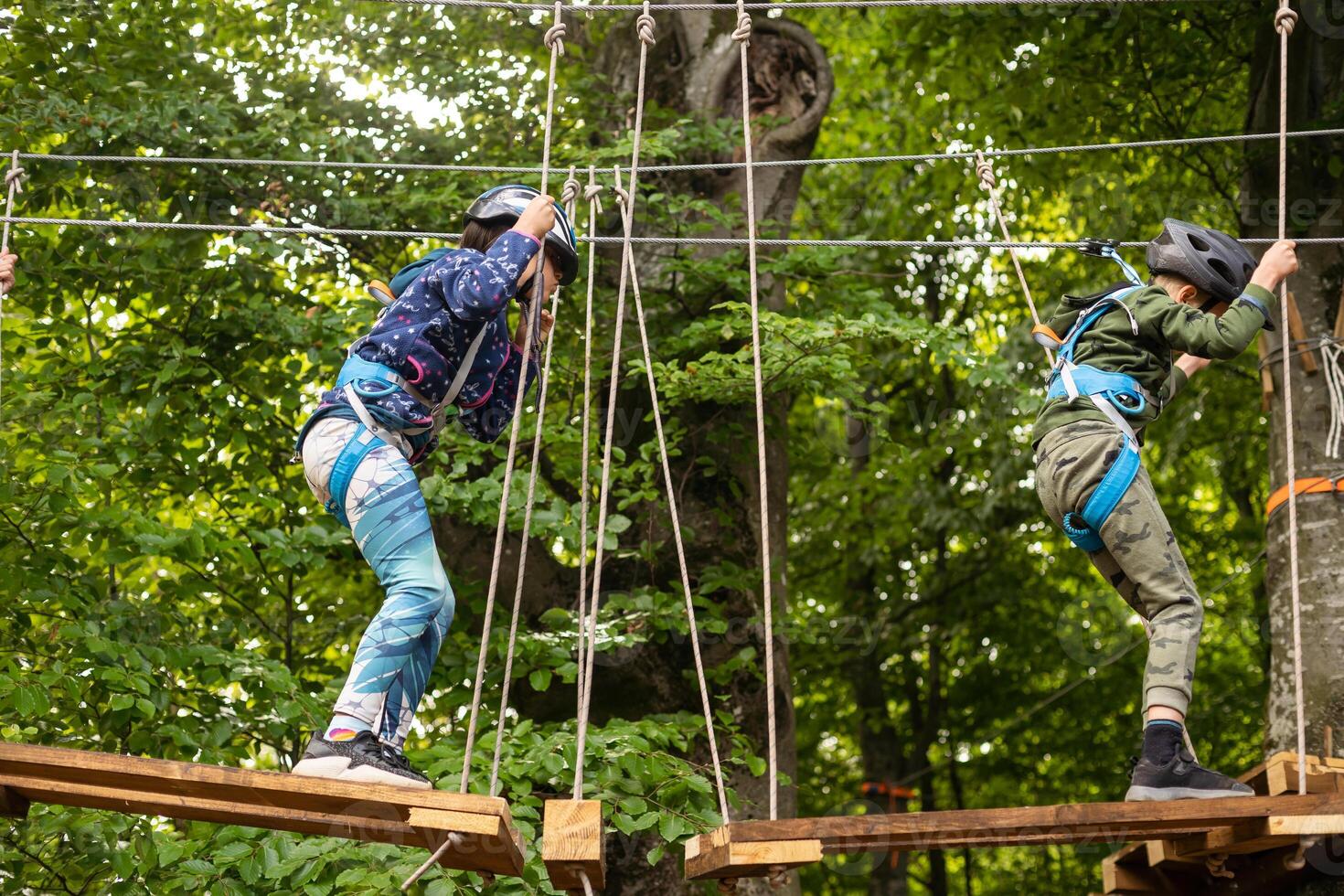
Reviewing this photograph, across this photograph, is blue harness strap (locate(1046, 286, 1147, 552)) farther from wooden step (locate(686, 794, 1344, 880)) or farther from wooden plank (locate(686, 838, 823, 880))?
wooden plank (locate(686, 838, 823, 880))

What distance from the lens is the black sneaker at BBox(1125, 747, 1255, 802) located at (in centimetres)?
342

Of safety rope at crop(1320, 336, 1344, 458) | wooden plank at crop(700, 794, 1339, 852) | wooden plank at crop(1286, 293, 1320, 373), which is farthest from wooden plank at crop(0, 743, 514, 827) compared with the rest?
wooden plank at crop(1286, 293, 1320, 373)

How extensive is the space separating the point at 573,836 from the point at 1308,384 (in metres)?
3.82

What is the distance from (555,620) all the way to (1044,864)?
771cm

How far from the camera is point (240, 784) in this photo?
9.79ft

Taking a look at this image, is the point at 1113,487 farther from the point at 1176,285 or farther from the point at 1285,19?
the point at 1285,19

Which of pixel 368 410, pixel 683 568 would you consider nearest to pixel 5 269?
pixel 368 410

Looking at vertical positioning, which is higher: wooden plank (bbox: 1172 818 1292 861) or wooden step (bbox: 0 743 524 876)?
wooden step (bbox: 0 743 524 876)

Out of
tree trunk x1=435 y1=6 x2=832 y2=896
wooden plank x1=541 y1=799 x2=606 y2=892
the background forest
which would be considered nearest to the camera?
wooden plank x1=541 y1=799 x2=606 y2=892

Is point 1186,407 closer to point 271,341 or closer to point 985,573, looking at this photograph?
point 985,573

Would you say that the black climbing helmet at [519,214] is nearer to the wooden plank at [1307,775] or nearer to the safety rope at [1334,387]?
the wooden plank at [1307,775]

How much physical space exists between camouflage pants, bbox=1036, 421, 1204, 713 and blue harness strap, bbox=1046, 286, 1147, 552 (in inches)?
0.8

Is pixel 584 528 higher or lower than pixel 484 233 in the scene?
lower

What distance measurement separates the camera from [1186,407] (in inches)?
387
